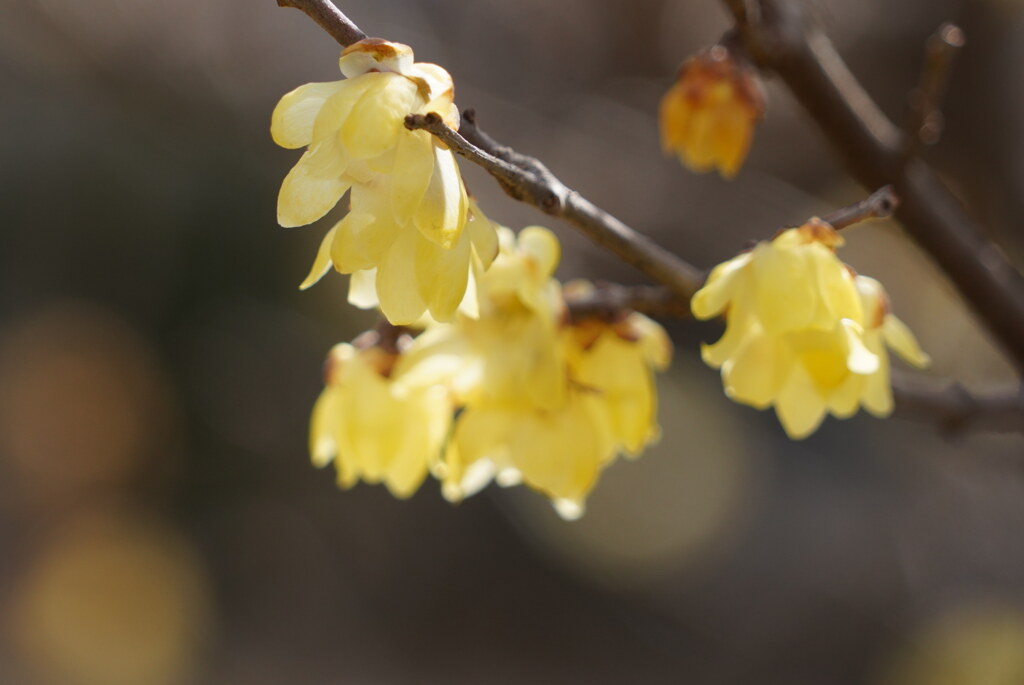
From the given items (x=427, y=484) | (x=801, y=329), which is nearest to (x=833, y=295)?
(x=801, y=329)

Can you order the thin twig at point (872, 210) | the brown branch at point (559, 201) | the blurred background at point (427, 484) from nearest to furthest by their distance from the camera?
the brown branch at point (559, 201) → the thin twig at point (872, 210) → the blurred background at point (427, 484)

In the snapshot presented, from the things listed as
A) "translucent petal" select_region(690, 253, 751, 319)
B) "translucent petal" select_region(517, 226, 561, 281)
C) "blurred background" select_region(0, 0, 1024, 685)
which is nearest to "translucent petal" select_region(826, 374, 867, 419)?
"translucent petal" select_region(690, 253, 751, 319)

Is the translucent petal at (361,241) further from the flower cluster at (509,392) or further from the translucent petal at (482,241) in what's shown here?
the flower cluster at (509,392)

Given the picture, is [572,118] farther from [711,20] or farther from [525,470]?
[525,470]

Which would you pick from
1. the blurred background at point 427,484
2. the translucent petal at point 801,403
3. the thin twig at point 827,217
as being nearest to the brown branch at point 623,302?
the thin twig at point 827,217

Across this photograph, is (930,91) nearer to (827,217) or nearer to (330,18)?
(827,217)

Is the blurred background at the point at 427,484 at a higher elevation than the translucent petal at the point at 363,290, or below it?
higher
